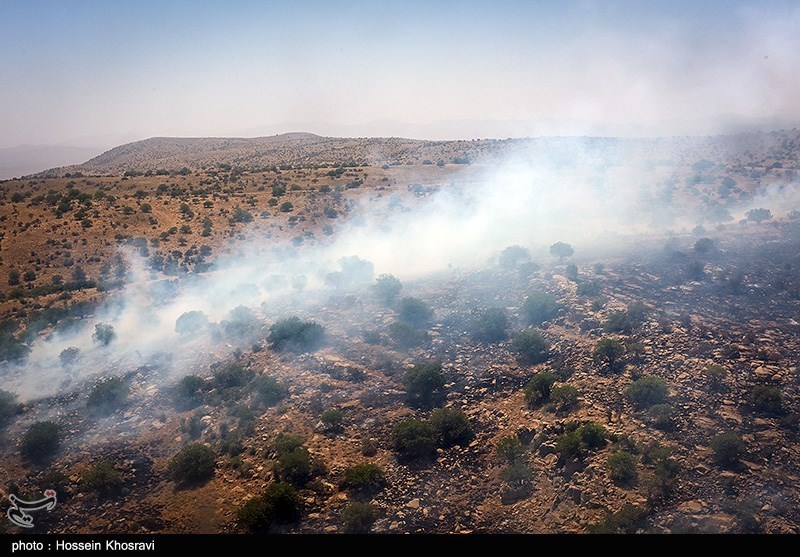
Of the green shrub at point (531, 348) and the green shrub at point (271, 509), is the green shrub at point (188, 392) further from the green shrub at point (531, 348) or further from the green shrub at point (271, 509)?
the green shrub at point (531, 348)

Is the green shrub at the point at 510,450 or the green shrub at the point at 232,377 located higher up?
the green shrub at the point at 232,377

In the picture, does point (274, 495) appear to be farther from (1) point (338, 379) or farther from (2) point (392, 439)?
(1) point (338, 379)

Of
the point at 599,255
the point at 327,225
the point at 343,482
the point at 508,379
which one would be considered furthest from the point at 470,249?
the point at 343,482

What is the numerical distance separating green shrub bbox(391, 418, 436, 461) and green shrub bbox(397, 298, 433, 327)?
7.92 metres

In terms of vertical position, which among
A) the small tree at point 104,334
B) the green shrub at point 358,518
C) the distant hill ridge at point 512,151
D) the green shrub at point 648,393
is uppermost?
the distant hill ridge at point 512,151

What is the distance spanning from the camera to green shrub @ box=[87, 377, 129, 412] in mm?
17859

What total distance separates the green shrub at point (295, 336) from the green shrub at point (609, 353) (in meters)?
12.0

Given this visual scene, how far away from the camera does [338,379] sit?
1912cm

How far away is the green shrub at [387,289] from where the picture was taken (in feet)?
83.8

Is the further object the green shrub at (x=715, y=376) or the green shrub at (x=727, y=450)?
the green shrub at (x=715, y=376)

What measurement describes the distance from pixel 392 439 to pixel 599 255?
21297mm

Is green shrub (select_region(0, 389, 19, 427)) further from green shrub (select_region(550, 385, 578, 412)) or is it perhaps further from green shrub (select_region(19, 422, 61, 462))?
green shrub (select_region(550, 385, 578, 412))

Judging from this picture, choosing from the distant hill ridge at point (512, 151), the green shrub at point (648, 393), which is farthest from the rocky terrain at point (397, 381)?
the distant hill ridge at point (512, 151)

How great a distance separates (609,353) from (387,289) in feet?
39.5
